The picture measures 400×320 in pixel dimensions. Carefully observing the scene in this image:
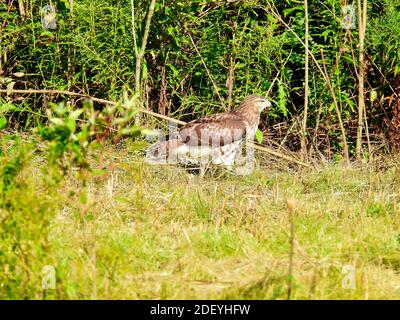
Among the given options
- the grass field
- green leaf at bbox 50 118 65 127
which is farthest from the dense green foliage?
green leaf at bbox 50 118 65 127

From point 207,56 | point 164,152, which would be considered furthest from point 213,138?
point 207,56

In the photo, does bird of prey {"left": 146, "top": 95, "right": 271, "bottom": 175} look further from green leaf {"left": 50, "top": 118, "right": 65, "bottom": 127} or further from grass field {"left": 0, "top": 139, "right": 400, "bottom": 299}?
green leaf {"left": 50, "top": 118, "right": 65, "bottom": 127}

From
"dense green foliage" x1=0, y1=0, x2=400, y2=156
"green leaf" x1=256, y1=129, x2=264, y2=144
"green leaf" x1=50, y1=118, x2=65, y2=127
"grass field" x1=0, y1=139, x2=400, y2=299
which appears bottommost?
"grass field" x1=0, y1=139, x2=400, y2=299

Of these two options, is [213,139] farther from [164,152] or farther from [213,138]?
[164,152]

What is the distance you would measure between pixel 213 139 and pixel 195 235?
2794 mm

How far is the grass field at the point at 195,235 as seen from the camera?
170 inches

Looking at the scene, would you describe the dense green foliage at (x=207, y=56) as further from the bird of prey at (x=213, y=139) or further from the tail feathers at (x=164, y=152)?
the tail feathers at (x=164, y=152)

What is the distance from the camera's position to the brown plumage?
825cm

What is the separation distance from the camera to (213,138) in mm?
8250

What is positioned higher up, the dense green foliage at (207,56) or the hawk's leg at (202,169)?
the dense green foliage at (207,56)

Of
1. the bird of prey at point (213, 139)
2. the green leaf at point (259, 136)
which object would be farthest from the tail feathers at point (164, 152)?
the green leaf at point (259, 136)

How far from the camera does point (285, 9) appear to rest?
8.81 m

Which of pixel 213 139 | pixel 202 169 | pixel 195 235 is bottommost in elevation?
pixel 195 235
